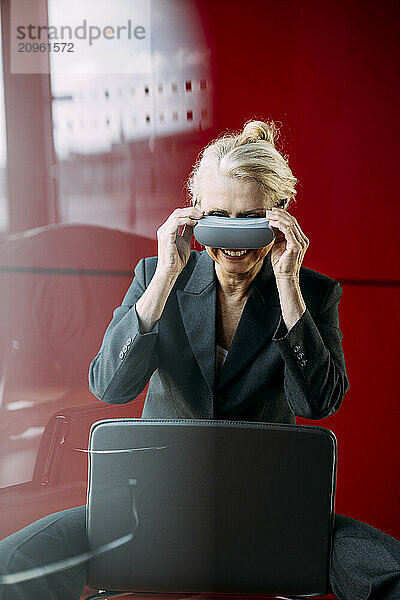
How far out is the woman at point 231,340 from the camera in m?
0.81

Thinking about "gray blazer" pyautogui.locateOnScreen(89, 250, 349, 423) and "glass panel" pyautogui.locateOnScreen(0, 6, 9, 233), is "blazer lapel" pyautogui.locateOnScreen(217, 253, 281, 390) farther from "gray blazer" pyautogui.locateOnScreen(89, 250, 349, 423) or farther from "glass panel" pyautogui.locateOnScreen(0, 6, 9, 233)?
"glass panel" pyautogui.locateOnScreen(0, 6, 9, 233)

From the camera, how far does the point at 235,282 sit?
0.86 meters

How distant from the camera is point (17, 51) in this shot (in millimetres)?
805

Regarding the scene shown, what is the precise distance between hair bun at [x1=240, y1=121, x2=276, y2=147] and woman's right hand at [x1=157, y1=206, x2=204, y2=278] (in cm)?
13

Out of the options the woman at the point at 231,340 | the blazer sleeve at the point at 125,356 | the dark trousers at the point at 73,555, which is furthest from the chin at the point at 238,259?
the dark trousers at the point at 73,555

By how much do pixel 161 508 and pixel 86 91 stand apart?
1.97 feet

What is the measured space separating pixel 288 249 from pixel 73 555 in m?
0.53

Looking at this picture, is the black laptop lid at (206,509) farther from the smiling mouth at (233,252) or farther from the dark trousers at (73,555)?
the smiling mouth at (233,252)

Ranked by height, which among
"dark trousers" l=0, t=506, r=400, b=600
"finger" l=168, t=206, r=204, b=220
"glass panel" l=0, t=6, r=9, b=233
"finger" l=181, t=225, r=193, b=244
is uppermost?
"glass panel" l=0, t=6, r=9, b=233

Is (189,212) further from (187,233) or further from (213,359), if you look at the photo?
(213,359)

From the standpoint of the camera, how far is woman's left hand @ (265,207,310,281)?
81cm

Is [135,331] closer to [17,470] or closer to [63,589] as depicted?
[17,470]

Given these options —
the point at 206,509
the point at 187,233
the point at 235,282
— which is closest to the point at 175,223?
the point at 187,233

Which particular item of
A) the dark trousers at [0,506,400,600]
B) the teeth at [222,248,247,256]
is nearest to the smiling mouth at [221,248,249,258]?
the teeth at [222,248,247,256]
